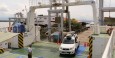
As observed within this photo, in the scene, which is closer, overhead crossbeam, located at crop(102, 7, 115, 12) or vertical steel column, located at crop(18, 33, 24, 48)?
vertical steel column, located at crop(18, 33, 24, 48)

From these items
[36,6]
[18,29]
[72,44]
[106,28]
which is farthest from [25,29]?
[106,28]

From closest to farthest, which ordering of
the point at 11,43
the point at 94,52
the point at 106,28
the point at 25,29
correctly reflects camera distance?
1. the point at 94,52
2. the point at 106,28
3. the point at 11,43
4. the point at 25,29

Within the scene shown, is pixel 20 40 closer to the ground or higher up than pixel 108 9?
closer to the ground

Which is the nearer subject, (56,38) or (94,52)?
(94,52)

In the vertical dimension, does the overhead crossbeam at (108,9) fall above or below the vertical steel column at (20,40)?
above

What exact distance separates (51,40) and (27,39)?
3.84 meters

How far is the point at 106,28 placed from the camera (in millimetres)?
17219

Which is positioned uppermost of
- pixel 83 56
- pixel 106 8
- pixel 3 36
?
pixel 106 8

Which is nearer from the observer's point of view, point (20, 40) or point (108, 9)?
point (20, 40)

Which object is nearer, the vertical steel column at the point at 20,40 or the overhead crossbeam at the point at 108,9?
the vertical steel column at the point at 20,40

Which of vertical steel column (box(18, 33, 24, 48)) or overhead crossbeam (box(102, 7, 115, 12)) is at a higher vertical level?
overhead crossbeam (box(102, 7, 115, 12))

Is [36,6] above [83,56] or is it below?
above

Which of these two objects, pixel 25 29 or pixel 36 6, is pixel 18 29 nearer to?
pixel 25 29

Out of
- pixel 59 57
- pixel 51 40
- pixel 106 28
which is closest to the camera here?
pixel 59 57
